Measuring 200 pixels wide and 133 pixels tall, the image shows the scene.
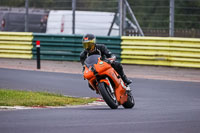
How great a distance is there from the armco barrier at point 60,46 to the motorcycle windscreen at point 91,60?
32.5ft

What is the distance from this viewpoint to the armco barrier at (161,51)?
1848 centimetres

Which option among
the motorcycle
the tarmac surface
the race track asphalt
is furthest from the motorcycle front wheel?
the tarmac surface

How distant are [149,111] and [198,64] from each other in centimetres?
905

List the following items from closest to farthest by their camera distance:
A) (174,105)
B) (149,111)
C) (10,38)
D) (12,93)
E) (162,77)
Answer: (149,111) → (174,105) → (12,93) → (162,77) → (10,38)

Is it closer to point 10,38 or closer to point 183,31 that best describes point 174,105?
point 183,31

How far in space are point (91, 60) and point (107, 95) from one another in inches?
30.7

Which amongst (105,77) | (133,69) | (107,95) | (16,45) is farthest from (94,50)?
(16,45)

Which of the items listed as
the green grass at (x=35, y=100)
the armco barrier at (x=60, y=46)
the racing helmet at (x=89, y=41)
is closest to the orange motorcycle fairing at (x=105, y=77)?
the racing helmet at (x=89, y=41)

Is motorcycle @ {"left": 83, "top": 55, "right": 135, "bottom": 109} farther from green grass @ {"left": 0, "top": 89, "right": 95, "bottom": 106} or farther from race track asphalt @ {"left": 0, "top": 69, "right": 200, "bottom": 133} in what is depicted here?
green grass @ {"left": 0, "top": 89, "right": 95, "bottom": 106}

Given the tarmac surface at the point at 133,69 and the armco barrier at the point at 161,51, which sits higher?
the armco barrier at the point at 161,51

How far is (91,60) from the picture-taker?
1013 centimetres

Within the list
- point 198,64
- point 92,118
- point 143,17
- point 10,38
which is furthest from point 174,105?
point 143,17

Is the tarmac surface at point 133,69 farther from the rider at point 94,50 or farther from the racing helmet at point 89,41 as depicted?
the racing helmet at point 89,41

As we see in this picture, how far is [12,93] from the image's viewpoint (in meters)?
12.0
